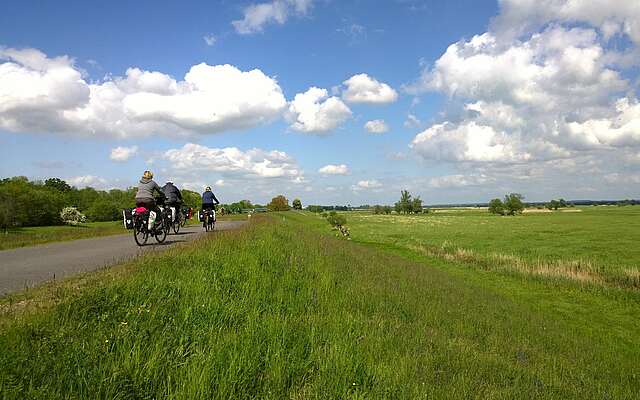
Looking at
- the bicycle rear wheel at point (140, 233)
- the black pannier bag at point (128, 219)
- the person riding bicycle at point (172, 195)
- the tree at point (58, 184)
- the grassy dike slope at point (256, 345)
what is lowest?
the grassy dike slope at point (256, 345)

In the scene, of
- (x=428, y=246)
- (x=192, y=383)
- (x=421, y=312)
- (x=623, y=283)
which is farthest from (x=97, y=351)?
(x=428, y=246)

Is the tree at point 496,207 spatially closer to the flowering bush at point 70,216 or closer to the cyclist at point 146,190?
the flowering bush at point 70,216

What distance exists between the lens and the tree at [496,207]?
525 ft

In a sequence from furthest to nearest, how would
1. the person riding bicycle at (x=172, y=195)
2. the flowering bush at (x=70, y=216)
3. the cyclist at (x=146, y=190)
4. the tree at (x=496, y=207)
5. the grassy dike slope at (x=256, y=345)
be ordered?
the tree at (x=496, y=207), the flowering bush at (x=70, y=216), the person riding bicycle at (x=172, y=195), the cyclist at (x=146, y=190), the grassy dike slope at (x=256, y=345)

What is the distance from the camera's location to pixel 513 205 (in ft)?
514

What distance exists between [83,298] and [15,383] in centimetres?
192

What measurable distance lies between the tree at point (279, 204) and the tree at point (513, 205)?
91.1 metres

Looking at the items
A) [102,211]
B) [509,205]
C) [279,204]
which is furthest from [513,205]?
[102,211]

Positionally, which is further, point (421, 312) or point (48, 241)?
point (48, 241)

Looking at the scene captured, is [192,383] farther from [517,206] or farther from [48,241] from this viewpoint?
[517,206]

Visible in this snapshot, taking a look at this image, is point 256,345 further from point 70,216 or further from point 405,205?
point 405,205

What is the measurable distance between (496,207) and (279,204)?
92.1 metres

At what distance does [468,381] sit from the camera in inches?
209

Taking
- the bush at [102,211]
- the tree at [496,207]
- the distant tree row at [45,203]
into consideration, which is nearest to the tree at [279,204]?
the distant tree row at [45,203]
